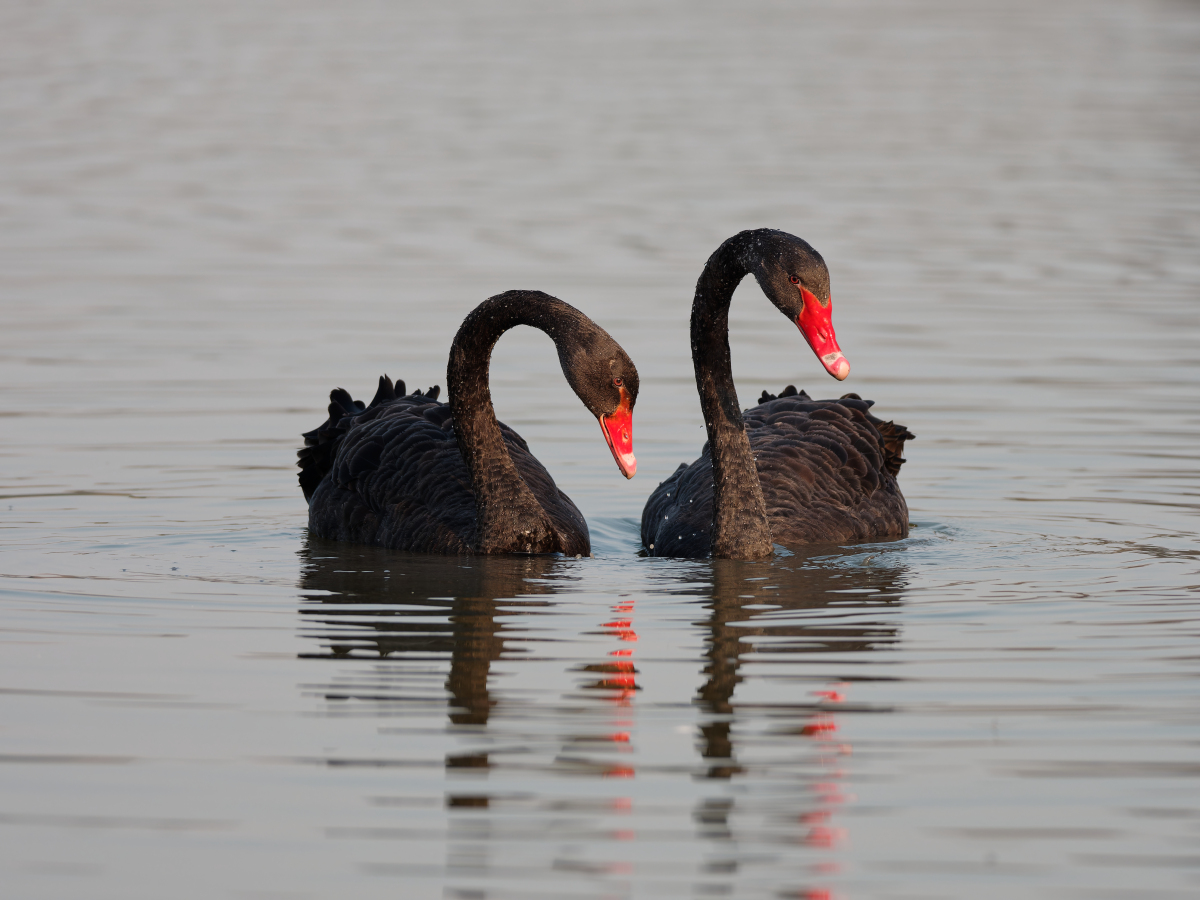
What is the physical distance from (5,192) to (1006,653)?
60.5ft

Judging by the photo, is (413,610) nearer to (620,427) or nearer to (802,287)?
(620,427)

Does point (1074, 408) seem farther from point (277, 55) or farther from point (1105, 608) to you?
point (277, 55)

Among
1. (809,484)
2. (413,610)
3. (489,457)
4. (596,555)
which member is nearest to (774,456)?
(809,484)

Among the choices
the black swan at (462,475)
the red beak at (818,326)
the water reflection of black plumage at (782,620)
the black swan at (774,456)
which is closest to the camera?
the water reflection of black plumage at (782,620)

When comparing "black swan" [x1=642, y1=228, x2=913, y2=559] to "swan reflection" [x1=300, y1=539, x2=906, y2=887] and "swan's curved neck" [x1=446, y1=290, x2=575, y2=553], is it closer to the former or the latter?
"swan reflection" [x1=300, y1=539, x2=906, y2=887]

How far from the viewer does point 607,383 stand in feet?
28.8

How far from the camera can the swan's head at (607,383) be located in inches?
345

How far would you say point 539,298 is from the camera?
931cm

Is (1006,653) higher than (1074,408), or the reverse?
(1074,408)

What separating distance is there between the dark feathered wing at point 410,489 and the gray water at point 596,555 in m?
0.24

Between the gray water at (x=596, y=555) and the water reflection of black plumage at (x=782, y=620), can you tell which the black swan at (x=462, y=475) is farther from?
the water reflection of black plumage at (x=782, y=620)

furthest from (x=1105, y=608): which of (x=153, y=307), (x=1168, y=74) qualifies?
(x=1168, y=74)

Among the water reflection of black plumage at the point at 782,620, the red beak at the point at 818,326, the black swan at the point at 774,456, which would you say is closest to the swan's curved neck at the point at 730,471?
the black swan at the point at 774,456

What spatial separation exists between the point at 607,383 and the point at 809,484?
182 cm
